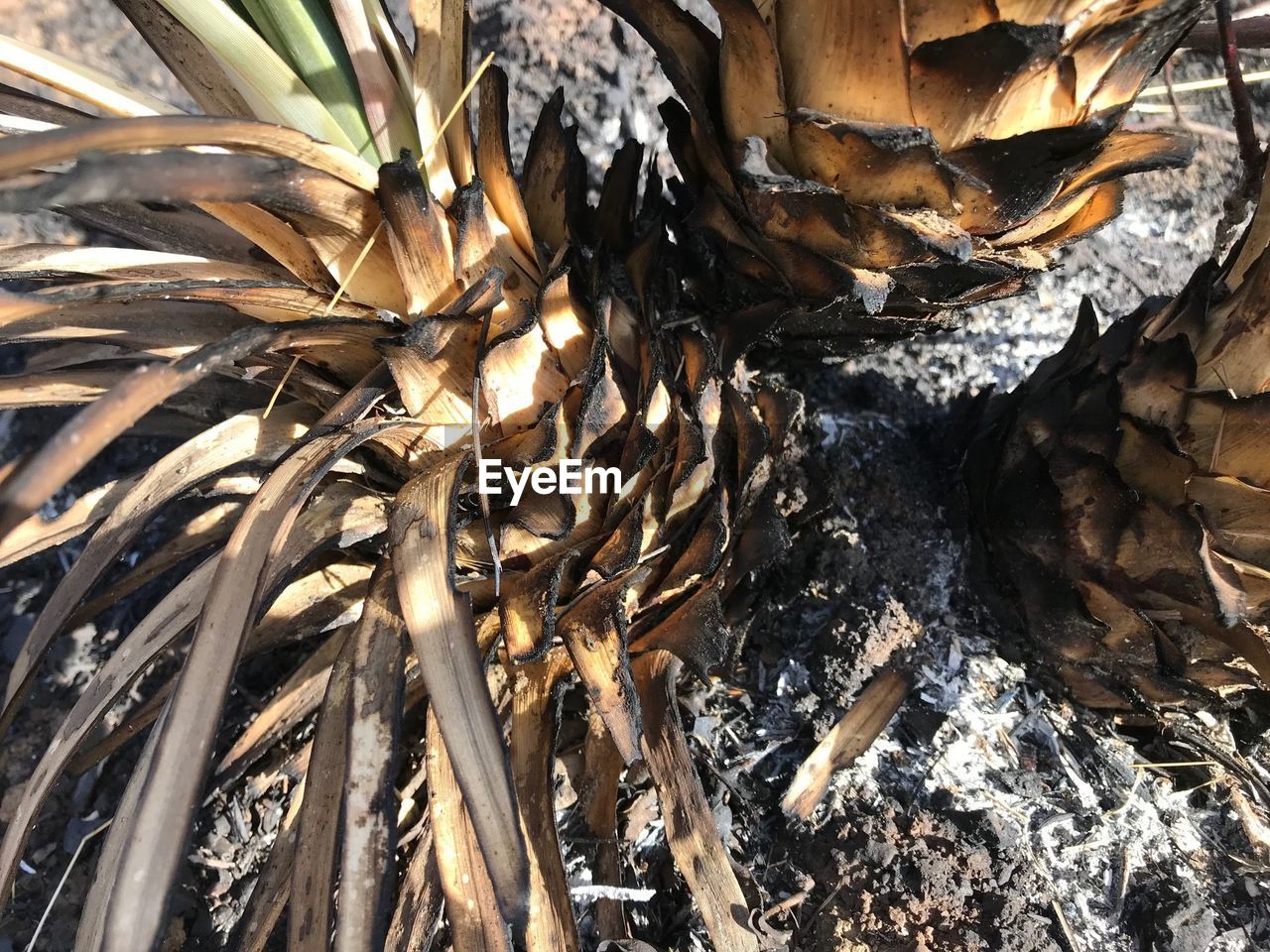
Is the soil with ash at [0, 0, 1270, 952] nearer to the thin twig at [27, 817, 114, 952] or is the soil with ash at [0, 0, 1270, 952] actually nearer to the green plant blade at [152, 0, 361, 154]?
the thin twig at [27, 817, 114, 952]

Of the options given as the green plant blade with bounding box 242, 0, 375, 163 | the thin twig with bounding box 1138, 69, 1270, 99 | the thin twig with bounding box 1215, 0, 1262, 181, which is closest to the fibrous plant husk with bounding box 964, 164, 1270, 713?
the thin twig with bounding box 1215, 0, 1262, 181

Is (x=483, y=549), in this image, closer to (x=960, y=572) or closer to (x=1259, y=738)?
(x=960, y=572)

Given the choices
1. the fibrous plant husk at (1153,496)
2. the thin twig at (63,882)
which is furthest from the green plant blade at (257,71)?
the thin twig at (63,882)

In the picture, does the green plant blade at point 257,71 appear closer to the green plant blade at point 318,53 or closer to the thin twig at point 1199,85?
the green plant blade at point 318,53

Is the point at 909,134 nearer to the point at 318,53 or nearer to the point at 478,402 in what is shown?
the point at 478,402

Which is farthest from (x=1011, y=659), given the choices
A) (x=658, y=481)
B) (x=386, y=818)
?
(x=386, y=818)

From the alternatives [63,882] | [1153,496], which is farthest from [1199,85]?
[63,882]
